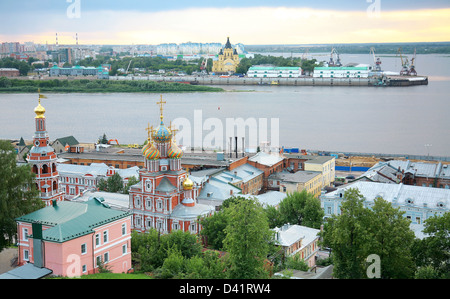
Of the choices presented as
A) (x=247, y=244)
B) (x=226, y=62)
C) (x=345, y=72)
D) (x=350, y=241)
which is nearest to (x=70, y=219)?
(x=247, y=244)

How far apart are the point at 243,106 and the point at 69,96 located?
17.3 m

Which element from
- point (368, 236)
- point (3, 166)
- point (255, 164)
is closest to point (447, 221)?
point (368, 236)

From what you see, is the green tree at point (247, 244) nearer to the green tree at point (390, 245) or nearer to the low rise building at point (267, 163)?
the green tree at point (390, 245)

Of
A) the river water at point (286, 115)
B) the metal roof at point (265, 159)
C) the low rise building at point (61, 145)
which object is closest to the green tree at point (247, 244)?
the metal roof at point (265, 159)

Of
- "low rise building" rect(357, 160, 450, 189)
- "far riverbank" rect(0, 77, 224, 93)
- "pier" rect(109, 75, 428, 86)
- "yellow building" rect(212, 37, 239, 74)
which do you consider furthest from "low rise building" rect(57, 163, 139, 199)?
"yellow building" rect(212, 37, 239, 74)

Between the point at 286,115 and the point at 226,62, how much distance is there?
3951 cm

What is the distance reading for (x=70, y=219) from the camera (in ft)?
24.5

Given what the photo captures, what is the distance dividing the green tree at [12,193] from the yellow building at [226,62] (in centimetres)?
6150

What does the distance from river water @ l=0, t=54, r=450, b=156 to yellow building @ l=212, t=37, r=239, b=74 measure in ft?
70.3

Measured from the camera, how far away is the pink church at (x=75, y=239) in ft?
22.7

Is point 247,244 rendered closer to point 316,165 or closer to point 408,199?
point 408,199

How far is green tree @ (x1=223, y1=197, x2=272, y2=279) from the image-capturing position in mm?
6891

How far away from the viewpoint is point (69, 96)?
45656mm
